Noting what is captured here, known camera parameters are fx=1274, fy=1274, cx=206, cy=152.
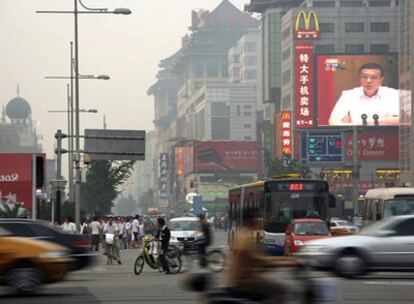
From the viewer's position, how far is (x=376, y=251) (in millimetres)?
28203

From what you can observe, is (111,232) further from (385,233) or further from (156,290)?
(156,290)

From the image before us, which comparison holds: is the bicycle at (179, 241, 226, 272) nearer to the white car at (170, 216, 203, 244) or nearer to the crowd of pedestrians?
the crowd of pedestrians

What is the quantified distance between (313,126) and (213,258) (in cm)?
10880

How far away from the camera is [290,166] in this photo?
5007 inches

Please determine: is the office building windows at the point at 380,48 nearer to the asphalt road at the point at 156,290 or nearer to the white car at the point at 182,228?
the white car at the point at 182,228

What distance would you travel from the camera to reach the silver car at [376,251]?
1108 inches

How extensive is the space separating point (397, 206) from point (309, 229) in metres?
4.07

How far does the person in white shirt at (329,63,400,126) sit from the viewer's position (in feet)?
446

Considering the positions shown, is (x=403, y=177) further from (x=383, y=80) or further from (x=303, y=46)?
(x=303, y=46)

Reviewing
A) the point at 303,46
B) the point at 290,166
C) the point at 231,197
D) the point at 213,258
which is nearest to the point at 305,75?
the point at 303,46

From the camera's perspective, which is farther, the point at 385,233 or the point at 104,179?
the point at 104,179

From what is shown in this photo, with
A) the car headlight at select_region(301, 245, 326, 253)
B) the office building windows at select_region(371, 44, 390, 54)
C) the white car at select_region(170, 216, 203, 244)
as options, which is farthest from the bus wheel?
the office building windows at select_region(371, 44, 390, 54)

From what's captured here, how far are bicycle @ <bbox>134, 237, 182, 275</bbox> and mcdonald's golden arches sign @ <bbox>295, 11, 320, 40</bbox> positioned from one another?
381 ft

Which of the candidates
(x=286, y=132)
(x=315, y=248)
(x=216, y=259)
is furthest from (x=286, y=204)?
(x=286, y=132)
